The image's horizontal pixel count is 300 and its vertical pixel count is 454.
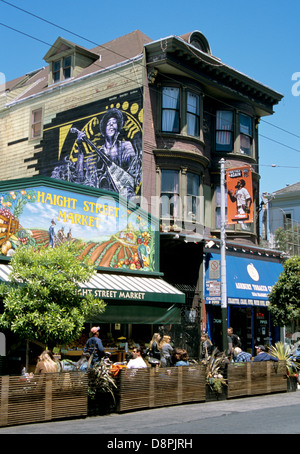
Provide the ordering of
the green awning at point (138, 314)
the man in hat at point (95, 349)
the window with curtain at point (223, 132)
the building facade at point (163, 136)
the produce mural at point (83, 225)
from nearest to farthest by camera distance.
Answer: the man in hat at point (95, 349) → the produce mural at point (83, 225) → the green awning at point (138, 314) → the building facade at point (163, 136) → the window with curtain at point (223, 132)

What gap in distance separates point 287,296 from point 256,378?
8881 mm

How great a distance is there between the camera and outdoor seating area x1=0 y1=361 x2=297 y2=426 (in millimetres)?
10727

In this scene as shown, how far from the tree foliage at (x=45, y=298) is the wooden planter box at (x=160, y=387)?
1651 mm

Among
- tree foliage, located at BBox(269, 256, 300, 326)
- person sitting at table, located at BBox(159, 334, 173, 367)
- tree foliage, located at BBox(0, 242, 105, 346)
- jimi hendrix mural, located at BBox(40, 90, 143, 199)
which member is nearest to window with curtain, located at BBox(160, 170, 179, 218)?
jimi hendrix mural, located at BBox(40, 90, 143, 199)

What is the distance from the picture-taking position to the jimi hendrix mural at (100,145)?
24.3m

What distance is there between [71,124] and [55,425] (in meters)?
18.6

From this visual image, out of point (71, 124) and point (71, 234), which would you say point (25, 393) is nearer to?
point (71, 234)

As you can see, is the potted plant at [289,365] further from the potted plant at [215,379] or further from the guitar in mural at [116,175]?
the guitar in mural at [116,175]

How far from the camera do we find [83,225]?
60.8ft

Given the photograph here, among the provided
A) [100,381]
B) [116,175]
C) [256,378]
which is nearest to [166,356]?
[256,378]

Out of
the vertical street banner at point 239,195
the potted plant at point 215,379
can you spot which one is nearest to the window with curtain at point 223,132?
the vertical street banner at point 239,195
